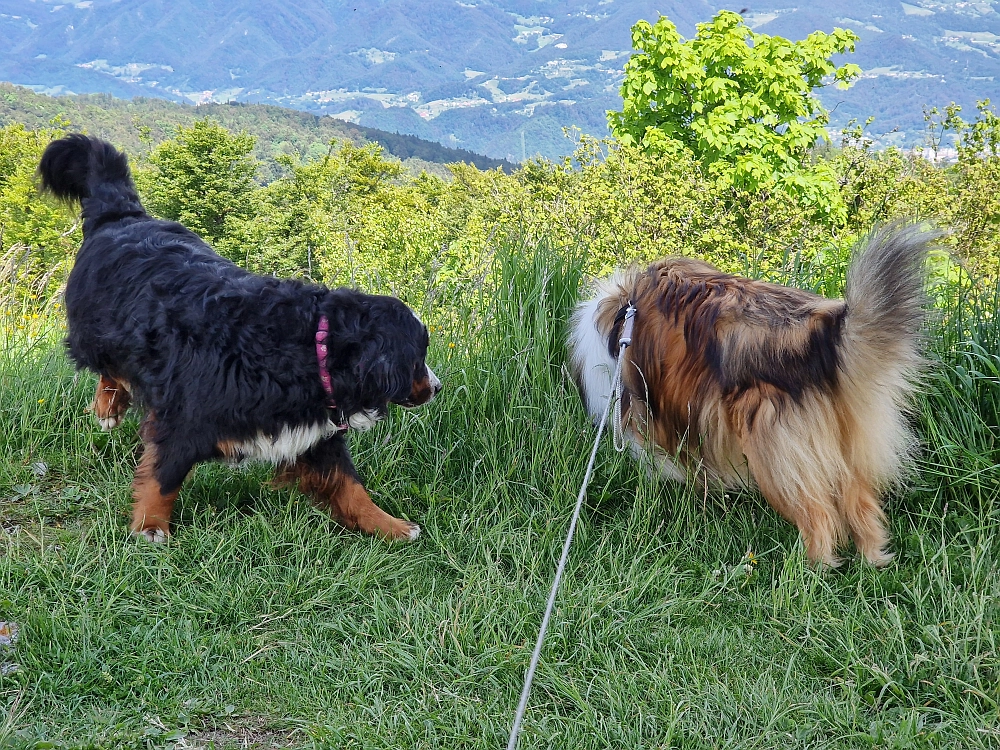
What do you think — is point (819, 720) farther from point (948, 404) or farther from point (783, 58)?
point (783, 58)

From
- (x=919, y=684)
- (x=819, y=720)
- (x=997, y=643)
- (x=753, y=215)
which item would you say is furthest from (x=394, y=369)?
(x=753, y=215)

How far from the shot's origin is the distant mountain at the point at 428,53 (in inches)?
3681

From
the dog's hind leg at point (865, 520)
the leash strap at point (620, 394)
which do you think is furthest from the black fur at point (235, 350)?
the dog's hind leg at point (865, 520)

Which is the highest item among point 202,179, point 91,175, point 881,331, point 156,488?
point 91,175

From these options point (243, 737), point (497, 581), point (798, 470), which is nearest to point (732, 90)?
point (798, 470)

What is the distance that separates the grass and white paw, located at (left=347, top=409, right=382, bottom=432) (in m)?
0.44

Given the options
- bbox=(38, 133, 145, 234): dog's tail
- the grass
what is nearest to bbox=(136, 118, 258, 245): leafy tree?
bbox=(38, 133, 145, 234): dog's tail

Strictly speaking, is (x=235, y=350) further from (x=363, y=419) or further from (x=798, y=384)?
(x=798, y=384)

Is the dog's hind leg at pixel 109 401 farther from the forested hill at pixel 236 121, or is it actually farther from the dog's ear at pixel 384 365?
the forested hill at pixel 236 121

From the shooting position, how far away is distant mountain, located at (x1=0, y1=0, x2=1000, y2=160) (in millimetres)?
93506

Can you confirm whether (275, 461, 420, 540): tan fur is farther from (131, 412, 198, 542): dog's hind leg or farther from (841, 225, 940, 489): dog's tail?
(841, 225, 940, 489): dog's tail

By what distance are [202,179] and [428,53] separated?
128m

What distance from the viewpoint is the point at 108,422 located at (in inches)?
152

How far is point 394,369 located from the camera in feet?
10.3
